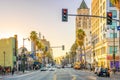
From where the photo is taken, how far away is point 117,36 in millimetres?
119875

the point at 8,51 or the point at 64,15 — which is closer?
the point at 64,15

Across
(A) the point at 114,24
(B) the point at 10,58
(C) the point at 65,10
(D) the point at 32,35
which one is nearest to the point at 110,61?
(A) the point at 114,24

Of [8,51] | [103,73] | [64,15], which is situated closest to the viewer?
[64,15]

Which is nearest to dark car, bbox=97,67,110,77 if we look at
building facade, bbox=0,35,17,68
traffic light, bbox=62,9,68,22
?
traffic light, bbox=62,9,68,22

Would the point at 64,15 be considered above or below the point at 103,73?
above

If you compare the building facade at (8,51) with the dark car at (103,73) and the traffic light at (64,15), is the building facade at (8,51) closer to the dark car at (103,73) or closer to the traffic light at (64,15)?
the dark car at (103,73)

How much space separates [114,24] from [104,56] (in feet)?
38.7

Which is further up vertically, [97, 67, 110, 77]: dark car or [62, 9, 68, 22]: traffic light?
[62, 9, 68, 22]: traffic light

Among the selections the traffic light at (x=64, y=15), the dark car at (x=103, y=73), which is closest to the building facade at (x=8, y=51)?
the dark car at (x=103, y=73)

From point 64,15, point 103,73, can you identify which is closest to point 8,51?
point 103,73

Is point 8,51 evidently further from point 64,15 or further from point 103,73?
point 64,15

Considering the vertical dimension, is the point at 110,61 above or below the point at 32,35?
below

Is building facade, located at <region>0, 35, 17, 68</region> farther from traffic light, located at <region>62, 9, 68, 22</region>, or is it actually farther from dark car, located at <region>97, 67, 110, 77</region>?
traffic light, located at <region>62, 9, 68, 22</region>

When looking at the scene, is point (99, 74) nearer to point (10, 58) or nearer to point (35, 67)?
point (10, 58)
